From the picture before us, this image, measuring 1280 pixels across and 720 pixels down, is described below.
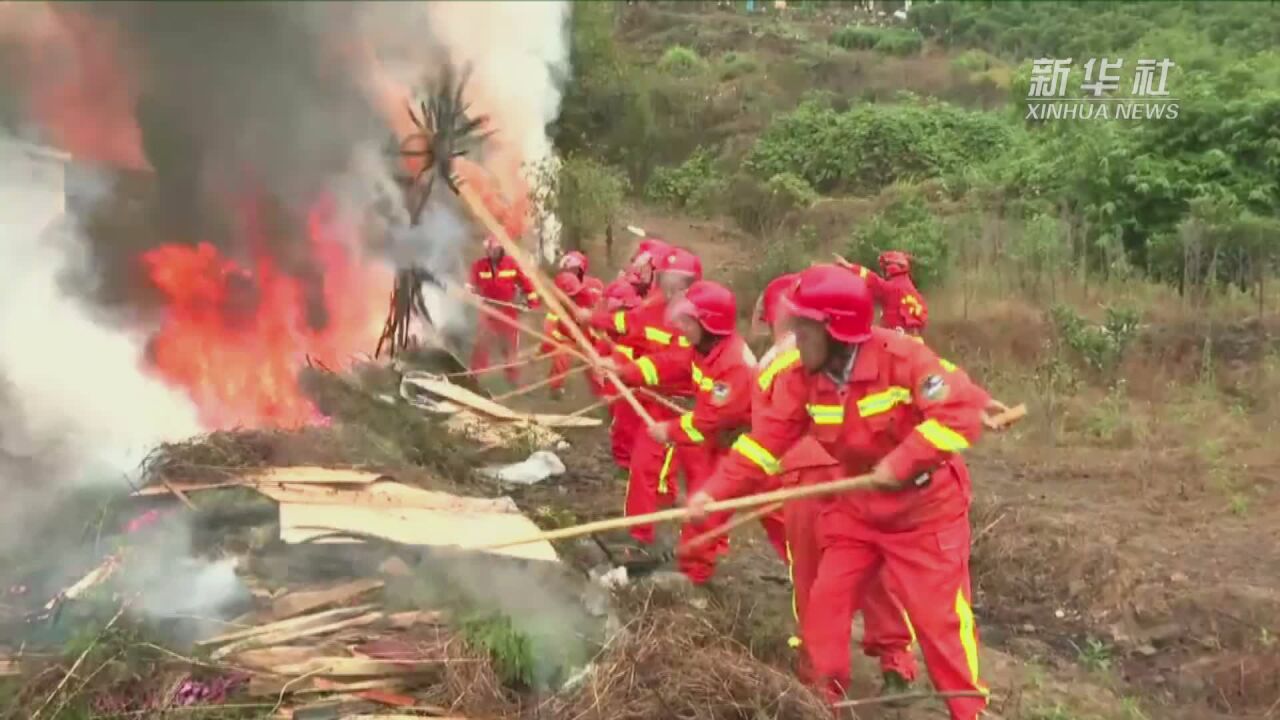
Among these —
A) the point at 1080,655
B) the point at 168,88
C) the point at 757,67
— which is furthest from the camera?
the point at 757,67

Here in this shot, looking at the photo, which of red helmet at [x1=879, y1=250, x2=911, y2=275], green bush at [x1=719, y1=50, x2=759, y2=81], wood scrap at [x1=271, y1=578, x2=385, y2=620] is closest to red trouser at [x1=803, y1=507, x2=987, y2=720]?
wood scrap at [x1=271, y1=578, x2=385, y2=620]

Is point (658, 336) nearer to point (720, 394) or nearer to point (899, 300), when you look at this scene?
point (720, 394)

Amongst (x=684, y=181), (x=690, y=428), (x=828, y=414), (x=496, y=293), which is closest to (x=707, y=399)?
(x=690, y=428)

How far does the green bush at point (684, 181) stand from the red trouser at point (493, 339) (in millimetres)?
8221

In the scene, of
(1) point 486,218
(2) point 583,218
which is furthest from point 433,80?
(2) point 583,218

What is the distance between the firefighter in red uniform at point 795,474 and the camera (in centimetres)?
443

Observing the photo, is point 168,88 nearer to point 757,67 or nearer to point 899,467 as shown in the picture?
point 899,467

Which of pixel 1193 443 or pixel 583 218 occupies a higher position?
pixel 583 218

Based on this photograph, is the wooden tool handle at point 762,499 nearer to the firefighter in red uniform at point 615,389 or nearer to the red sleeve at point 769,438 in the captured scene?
the red sleeve at point 769,438

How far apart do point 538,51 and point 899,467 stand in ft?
30.3

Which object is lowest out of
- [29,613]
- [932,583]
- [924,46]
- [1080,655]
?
[1080,655]

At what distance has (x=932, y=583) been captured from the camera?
4082 millimetres

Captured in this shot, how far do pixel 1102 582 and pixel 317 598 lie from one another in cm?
444

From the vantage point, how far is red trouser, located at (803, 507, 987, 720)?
408cm
